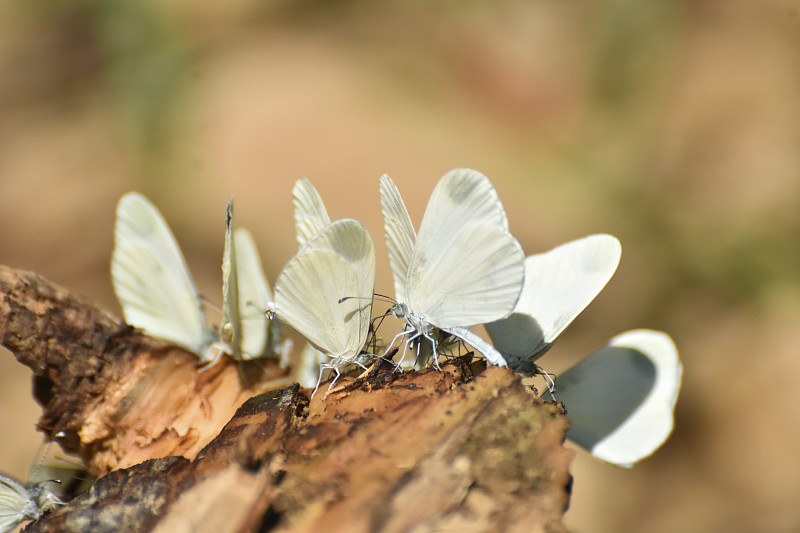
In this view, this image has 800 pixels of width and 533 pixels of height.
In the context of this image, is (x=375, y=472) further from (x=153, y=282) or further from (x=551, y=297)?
(x=153, y=282)

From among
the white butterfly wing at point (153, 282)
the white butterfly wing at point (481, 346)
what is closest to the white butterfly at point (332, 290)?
the white butterfly wing at point (481, 346)

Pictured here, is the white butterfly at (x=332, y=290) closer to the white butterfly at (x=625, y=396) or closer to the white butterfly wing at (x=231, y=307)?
the white butterfly wing at (x=231, y=307)

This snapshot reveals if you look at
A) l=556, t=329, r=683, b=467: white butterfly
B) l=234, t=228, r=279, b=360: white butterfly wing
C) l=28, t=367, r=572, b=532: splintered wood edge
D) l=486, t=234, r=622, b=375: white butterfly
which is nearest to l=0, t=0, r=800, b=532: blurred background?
l=234, t=228, r=279, b=360: white butterfly wing

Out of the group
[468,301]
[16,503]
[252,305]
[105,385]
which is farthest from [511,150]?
[16,503]

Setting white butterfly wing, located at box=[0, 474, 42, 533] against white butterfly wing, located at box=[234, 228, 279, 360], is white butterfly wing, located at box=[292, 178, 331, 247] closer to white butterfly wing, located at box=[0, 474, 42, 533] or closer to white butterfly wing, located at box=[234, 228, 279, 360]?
white butterfly wing, located at box=[234, 228, 279, 360]

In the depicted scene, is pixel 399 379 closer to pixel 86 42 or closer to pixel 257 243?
pixel 257 243

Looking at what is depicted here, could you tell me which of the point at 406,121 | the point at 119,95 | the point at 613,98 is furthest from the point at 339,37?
the point at 613,98
